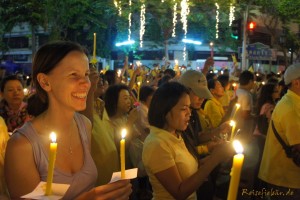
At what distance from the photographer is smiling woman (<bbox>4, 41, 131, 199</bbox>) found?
2482mm

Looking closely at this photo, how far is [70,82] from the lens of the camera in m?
2.65

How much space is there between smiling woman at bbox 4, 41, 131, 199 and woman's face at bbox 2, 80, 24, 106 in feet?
11.7

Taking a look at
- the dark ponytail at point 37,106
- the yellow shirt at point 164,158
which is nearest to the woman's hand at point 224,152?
the yellow shirt at point 164,158

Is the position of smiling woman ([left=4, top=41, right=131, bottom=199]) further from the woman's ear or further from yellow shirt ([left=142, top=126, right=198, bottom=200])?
yellow shirt ([left=142, top=126, right=198, bottom=200])

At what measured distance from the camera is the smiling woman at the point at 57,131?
8.14 ft

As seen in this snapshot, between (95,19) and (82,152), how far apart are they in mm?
24341

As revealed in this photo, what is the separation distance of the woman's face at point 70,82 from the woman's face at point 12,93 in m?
3.75

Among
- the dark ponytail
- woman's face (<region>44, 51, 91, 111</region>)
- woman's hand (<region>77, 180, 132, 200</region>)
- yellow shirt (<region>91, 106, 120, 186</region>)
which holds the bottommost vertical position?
yellow shirt (<region>91, 106, 120, 186</region>)

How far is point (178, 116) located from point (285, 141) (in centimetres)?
139

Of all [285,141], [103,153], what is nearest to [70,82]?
[103,153]

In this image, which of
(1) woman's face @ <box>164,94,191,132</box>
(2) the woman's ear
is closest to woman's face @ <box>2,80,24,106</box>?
(1) woman's face @ <box>164,94,191,132</box>

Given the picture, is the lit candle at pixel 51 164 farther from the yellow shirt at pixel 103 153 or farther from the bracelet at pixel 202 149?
the bracelet at pixel 202 149

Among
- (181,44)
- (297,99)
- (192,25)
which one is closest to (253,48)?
(192,25)

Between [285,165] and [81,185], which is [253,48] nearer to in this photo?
[285,165]
